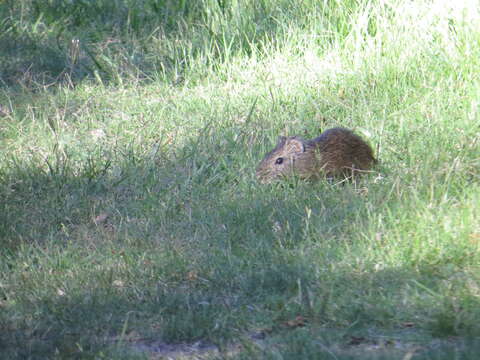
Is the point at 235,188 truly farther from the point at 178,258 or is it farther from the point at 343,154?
the point at 178,258

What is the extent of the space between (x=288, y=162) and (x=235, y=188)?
457 mm

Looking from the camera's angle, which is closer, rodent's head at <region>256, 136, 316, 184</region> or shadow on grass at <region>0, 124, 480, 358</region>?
shadow on grass at <region>0, 124, 480, 358</region>

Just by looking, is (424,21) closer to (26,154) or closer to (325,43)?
(325,43)

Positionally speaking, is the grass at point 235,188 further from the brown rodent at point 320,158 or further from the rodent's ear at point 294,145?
the rodent's ear at point 294,145

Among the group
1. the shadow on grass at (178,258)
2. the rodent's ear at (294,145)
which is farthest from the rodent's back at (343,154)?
the shadow on grass at (178,258)

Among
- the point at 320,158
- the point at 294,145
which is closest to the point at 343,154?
the point at 320,158

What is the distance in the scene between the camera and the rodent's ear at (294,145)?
5516mm

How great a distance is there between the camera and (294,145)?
5.55 metres

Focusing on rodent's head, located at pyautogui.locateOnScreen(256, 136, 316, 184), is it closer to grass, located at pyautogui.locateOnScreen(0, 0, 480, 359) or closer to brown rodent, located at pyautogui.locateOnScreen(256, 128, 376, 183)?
brown rodent, located at pyautogui.locateOnScreen(256, 128, 376, 183)

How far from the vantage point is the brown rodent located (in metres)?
5.42

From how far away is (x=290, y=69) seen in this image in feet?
24.0

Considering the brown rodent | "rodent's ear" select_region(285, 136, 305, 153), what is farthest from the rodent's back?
"rodent's ear" select_region(285, 136, 305, 153)

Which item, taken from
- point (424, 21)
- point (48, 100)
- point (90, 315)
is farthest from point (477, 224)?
point (48, 100)

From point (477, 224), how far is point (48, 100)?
4.81 meters
